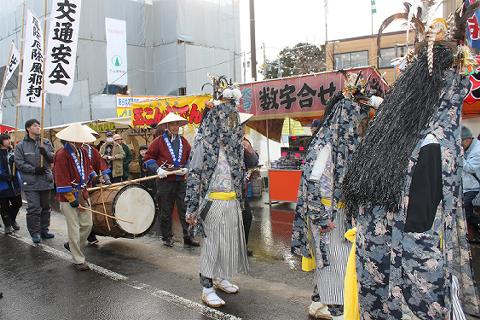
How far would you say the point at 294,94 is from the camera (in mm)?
8781

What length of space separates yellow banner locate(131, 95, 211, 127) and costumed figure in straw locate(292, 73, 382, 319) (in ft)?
21.0

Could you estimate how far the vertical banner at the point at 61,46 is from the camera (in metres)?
6.86

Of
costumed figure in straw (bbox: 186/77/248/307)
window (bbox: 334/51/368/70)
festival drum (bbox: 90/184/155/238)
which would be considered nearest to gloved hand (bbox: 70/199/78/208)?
festival drum (bbox: 90/184/155/238)

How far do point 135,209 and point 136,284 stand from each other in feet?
4.94

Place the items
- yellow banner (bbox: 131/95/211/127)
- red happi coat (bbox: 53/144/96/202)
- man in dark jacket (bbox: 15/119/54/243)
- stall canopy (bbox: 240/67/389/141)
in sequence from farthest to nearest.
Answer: yellow banner (bbox: 131/95/211/127), stall canopy (bbox: 240/67/389/141), man in dark jacket (bbox: 15/119/54/243), red happi coat (bbox: 53/144/96/202)

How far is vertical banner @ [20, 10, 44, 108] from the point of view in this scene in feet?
28.7

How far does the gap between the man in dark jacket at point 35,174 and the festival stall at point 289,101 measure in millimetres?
4323

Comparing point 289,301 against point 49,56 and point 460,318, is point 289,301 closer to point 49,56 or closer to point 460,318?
point 460,318

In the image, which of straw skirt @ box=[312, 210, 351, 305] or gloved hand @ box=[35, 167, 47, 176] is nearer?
straw skirt @ box=[312, 210, 351, 305]

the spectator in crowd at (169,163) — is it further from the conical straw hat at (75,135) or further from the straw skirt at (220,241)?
the straw skirt at (220,241)

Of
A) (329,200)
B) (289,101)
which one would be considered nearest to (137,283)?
(329,200)

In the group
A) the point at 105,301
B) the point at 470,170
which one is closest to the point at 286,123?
the point at 470,170

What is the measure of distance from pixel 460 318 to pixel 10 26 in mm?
28006

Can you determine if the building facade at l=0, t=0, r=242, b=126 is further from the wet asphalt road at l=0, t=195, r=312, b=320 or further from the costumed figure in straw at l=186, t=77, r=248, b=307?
the costumed figure in straw at l=186, t=77, r=248, b=307
